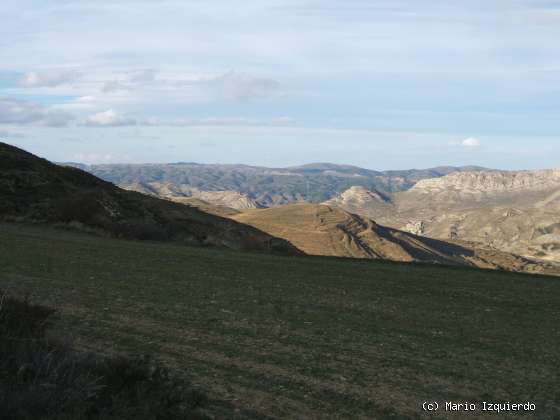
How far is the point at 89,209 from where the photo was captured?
130 feet

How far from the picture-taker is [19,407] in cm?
641

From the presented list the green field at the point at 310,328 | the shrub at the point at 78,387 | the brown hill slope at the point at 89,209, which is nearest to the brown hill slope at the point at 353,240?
the brown hill slope at the point at 89,209

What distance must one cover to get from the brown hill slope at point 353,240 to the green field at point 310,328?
4010 inches

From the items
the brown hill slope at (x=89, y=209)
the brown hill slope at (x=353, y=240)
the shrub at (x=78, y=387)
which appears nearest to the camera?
the shrub at (x=78, y=387)

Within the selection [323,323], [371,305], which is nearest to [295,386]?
[323,323]

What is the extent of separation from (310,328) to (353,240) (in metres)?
136

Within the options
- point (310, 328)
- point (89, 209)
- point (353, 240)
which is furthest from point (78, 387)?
point (353, 240)

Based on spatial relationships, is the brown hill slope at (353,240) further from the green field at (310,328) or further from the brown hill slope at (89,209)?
the green field at (310,328)

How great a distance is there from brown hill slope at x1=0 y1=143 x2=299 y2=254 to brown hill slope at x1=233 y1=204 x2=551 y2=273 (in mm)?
70852

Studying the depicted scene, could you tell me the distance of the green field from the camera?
31.5 ft

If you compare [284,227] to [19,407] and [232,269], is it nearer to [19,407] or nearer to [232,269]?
[232,269]

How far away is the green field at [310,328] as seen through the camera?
9.61 m

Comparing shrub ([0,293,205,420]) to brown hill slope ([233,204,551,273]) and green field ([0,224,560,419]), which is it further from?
brown hill slope ([233,204,551,273])

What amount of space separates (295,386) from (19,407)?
4378mm
